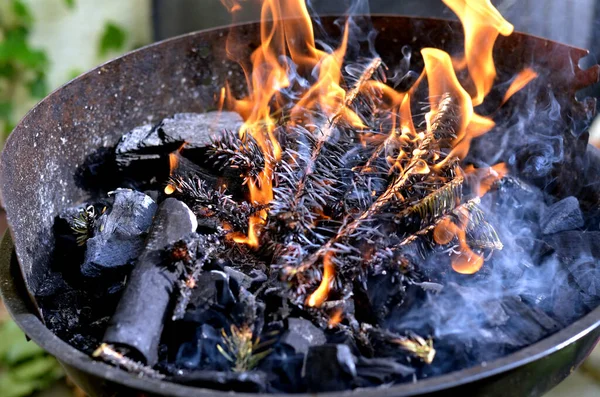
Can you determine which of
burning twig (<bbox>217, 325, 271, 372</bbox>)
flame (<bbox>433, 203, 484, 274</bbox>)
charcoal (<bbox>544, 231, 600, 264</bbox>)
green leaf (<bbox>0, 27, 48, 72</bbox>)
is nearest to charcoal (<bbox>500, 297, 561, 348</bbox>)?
flame (<bbox>433, 203, 484, 274</bbox>)

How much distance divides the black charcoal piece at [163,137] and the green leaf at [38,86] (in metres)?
1.84

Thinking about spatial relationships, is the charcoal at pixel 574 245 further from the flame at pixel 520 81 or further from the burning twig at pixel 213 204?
the burning twig at pixel 213 204

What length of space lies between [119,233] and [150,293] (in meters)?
0.32

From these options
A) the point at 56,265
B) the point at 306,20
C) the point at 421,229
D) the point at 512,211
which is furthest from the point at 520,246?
the point at 56,265

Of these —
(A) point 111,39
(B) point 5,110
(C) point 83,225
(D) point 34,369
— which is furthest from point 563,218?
(B) point 5,110

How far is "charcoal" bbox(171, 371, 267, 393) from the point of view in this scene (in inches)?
44.3

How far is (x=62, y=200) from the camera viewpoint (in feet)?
5.83

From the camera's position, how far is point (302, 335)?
123 centimetres

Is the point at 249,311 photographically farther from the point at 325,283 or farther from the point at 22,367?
the point at 22,367

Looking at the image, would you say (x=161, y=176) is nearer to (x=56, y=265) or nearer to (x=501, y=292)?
(x=56, y=265)

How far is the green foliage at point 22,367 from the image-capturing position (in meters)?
2.55

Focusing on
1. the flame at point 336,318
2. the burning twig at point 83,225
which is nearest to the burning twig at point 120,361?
the flame at point 336,318

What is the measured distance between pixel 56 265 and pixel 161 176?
15.5 inches

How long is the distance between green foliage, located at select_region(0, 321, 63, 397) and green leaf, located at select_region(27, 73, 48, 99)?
4.57 ft
